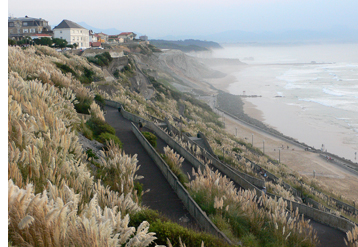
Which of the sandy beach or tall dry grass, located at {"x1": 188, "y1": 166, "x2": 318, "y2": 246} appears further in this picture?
the sandy beach

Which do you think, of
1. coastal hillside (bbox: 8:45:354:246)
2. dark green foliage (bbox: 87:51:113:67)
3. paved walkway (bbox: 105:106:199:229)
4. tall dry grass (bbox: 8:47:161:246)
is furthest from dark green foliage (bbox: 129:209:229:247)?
dark green foliage (bbox: 87:51:113:67)

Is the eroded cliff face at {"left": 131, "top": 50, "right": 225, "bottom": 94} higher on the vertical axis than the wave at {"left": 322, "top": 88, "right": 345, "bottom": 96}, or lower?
higher

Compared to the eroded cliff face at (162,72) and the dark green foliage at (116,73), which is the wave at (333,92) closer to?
the eroded cliff face at (162,72)

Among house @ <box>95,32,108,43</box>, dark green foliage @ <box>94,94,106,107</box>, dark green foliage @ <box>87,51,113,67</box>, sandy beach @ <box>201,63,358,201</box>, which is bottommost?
sandy beach @ <box>201,63,358,201</box>

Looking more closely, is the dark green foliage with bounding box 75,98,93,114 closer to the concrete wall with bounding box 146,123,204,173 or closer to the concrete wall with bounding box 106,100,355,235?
the concrete wall with bounding box 106,100,355,235

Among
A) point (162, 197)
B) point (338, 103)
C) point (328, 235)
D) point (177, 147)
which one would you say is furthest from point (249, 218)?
point (338, 103)

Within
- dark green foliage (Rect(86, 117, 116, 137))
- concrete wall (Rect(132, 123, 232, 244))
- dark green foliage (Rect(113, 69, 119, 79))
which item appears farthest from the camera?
dark green foliage (Rect(113, 69, 119, 79))

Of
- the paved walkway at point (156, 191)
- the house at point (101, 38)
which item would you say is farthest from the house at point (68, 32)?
the paved walkway at point (156, 191)

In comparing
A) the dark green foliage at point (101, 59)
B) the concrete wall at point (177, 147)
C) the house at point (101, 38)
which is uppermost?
the house at point (101, 38)

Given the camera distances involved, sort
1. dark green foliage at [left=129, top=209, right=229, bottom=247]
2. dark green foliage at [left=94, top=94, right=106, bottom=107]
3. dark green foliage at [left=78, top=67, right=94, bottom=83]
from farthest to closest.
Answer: dark green foliage at [left=78, top=67, right=94, bottom=83]
dark green foliage at [left=94, top=94, right=106, bottom=107]
dark green foliage at [left=129, top=209, right=229, bottom=247]

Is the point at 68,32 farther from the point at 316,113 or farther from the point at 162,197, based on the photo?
the point at 162,197

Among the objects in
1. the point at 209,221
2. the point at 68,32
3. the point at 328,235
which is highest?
the point at 68,32

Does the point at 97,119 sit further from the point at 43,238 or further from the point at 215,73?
the point at 215,73

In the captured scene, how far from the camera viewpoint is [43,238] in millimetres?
3680
